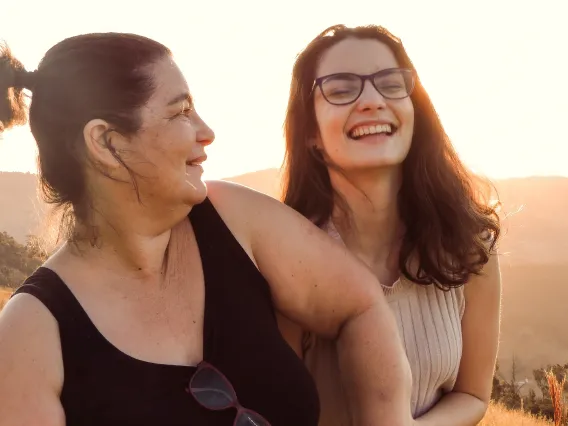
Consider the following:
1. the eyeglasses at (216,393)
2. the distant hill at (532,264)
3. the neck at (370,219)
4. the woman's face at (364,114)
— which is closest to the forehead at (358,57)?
the woman's face at (364,114)

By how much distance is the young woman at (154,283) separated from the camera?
189 cm

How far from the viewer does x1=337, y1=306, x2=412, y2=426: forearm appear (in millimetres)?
2207

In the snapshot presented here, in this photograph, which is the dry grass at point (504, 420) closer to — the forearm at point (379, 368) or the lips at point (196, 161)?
the forearm at point (379, 368)

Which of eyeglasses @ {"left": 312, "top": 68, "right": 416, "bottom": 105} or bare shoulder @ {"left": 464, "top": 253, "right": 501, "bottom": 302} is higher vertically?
eyeglasses @ {"left": 312, "top": 68, "right": 416, "bottom": 105}

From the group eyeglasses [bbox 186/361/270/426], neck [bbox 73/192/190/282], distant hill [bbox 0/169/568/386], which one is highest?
neck [bbox 73/192/190/282]

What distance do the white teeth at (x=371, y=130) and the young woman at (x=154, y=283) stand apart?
1.92 ft

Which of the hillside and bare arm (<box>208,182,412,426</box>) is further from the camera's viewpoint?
the hillside

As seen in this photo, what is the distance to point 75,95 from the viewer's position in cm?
199

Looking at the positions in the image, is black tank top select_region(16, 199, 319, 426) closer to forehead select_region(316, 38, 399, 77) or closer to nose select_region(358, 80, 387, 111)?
nose select_region(358, 80, 387, 111)

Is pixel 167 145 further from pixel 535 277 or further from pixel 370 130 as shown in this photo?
pixel 535 277

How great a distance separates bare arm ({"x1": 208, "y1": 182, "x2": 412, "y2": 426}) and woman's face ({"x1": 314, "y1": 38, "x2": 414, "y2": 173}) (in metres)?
0.55

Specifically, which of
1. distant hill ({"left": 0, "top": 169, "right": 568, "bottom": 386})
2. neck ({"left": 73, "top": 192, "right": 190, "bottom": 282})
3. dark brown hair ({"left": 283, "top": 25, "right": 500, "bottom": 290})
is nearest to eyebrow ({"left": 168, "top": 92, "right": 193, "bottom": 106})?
neck ({"left": 73, "top": 192, "right": 190, "bottom": 282})

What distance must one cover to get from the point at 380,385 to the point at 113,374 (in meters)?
0.81

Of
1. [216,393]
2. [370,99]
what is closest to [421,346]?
[370,99]
